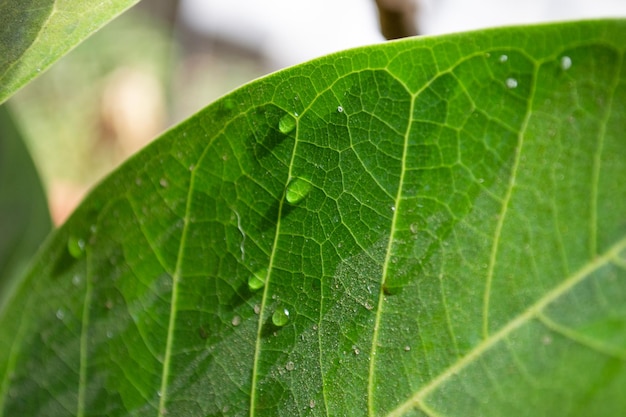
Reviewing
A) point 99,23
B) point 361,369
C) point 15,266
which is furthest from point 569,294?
point 15,266

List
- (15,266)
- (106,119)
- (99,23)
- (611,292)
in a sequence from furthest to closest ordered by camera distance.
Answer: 1. (106,119)
2. (15,266)
3. (99,23)
4. (611,292)

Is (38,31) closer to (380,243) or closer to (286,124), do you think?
(286,124)

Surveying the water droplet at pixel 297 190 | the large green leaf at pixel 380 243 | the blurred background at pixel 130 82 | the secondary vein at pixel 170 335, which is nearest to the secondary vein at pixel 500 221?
the large green leaf at pixel 380 243

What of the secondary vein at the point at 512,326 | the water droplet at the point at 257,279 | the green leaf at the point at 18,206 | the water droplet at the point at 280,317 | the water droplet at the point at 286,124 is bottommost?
the secondary vein at the point at 512,326

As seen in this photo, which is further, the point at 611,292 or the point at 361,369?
the point at 361,369

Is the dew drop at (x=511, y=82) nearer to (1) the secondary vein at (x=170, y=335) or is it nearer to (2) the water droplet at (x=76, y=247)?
(1) the secondary vein at (x=170, y=335)

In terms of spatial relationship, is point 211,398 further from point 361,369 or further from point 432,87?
point 432,87

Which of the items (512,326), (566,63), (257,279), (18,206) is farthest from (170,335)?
(18,206)

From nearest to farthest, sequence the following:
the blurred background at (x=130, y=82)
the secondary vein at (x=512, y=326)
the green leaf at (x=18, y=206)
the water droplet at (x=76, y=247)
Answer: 1. the secondary vein at (x=512, y=326)
2. the water droplet at (x=76, y=247)
3. the green leaf at (x=18, y=206)
4. the blurred background at (x=130, y=82)
